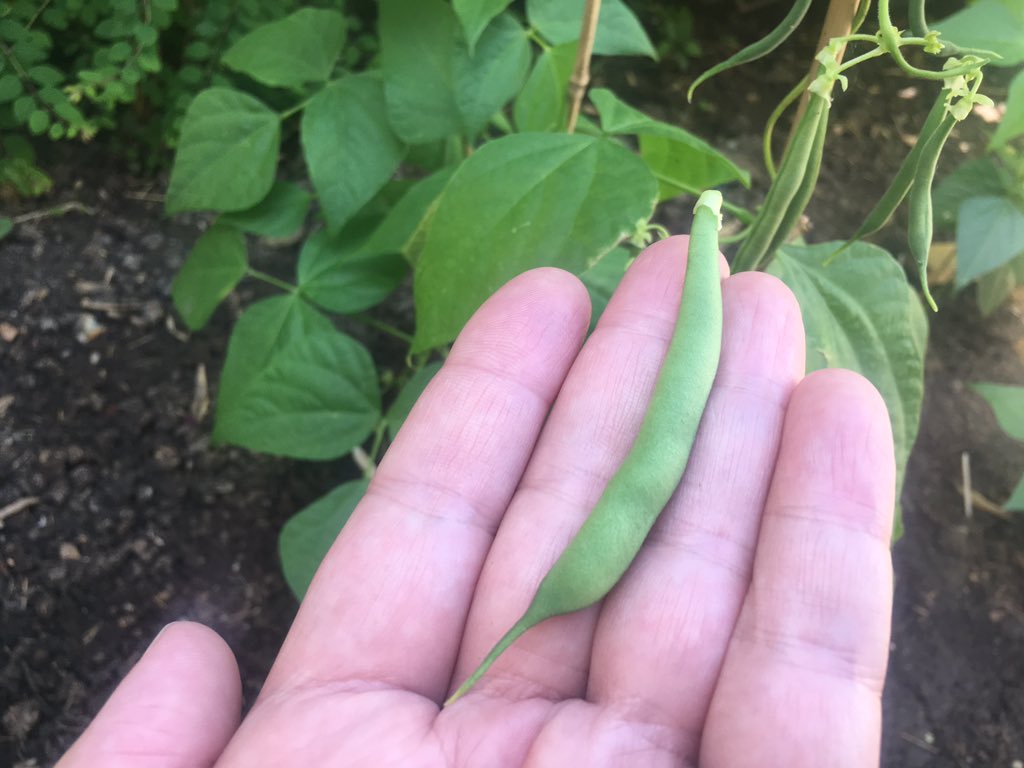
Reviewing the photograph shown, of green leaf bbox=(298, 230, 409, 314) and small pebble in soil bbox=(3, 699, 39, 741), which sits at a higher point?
green leaf bbox=(298, 230, 409, 314)

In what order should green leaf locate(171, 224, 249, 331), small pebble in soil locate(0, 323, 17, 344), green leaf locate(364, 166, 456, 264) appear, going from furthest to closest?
1. small pebble in soil locate(0, 323, 17, 344)
2. green leaf locate(171, 224, 249, 331)
3. green leaf locate(364, 166, 456, 264)

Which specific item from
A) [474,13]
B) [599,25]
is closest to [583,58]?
[474,13]

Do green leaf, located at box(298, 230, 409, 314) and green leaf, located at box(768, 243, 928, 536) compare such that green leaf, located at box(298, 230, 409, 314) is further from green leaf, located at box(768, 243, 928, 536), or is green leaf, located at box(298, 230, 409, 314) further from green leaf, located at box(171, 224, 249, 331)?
green leaf, located at box(768, 243, 928, 536)

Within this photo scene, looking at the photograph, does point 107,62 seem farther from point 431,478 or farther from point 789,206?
point 789,206

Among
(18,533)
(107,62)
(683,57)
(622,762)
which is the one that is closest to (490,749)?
(622,762)

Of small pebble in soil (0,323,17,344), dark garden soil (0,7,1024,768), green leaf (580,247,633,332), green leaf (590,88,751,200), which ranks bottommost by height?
dark garden soil (0,7,1024,768)

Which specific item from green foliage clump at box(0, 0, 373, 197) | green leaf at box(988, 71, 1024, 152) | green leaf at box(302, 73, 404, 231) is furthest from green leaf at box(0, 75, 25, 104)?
green leaf at box(988, 71, 1024, 152)

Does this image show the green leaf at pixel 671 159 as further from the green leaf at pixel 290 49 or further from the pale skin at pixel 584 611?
the green leaf at pixel 290 49

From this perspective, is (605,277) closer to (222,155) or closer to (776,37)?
(776,37)
